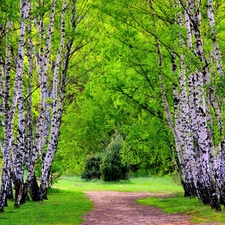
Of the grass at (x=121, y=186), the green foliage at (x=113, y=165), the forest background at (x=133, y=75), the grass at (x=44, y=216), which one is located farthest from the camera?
the green foliage at (x=113, y=165)

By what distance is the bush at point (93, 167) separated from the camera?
132ft

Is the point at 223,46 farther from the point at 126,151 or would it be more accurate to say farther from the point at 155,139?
the point at 126,151

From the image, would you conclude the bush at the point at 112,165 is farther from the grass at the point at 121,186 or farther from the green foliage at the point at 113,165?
the grass at the point at 121,186

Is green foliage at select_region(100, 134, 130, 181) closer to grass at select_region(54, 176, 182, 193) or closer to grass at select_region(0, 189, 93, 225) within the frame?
grass at select_region(54, 176, 182, 193)

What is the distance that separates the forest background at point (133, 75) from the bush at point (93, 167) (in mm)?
10186

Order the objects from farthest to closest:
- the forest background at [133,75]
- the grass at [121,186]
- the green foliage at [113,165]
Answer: the green foliage at [113,165] → the grass at [121,186] → the forest background at [133,75]

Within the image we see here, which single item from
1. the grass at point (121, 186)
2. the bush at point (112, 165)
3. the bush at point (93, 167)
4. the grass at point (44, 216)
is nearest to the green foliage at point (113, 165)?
the bush at point (112, 165)

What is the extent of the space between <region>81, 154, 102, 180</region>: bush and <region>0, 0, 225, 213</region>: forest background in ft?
33.4

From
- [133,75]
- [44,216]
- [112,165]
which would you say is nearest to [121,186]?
[112,165]

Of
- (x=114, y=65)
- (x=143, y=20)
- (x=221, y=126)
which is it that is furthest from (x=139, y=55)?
(x=114, y=65)

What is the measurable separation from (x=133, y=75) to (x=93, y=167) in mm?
19714

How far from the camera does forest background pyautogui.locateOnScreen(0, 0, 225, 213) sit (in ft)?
44.2

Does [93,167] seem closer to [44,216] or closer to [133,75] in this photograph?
[133,75]

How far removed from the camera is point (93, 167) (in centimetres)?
4053
